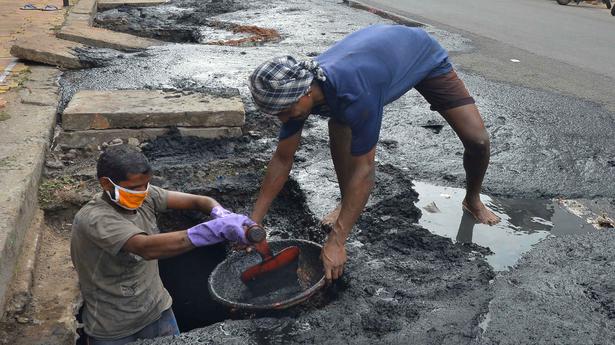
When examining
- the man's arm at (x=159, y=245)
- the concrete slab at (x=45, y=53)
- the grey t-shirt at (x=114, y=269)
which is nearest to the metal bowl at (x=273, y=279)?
the grey t-shirt at (x=114, y=269)

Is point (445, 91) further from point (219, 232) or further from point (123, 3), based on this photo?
point (123, 3)

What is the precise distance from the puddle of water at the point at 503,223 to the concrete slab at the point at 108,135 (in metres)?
1.89

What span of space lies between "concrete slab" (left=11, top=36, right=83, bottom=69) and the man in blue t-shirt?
13.7ft

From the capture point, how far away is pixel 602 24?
42.1ft

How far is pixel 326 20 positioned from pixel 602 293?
8.76m

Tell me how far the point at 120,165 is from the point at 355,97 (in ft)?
3.72

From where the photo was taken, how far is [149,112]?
5070 millimetres

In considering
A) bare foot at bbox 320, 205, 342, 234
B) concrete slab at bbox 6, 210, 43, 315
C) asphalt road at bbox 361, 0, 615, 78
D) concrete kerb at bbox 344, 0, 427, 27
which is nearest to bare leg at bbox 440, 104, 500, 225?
bare foot at bbox 320, 205, 342, 234

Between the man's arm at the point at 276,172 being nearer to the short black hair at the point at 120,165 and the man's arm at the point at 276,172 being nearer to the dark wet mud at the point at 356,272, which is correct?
the dark wet mud at the point at 356,272

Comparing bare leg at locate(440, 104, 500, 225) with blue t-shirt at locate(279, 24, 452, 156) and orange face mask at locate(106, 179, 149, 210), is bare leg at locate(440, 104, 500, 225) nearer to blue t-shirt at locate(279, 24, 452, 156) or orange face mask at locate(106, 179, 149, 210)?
blue t-shirt at locate(279, 24, 452, 156)

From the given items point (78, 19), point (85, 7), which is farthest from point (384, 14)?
point (78, 19)

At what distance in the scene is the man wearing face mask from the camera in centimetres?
281

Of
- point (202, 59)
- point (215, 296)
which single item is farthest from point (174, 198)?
point (202, 59)

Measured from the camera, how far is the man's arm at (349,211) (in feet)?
10.5
